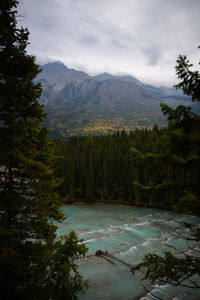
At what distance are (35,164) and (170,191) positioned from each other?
4.77 meters

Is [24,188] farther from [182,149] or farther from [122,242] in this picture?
[122,242]

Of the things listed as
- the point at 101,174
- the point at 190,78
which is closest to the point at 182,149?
the point at 190,78

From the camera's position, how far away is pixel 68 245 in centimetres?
665

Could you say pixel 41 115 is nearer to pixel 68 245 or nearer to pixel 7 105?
pixel 7 105

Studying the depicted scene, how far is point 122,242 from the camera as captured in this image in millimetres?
22188

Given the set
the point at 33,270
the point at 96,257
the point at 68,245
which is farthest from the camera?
the point at 96,257

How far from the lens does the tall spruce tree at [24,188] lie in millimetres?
6262

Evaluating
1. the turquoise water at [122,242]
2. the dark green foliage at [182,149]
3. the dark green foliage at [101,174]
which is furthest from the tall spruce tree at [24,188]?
the dark green foliage at [101,174]

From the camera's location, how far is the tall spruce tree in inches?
247

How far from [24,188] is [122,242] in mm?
19012

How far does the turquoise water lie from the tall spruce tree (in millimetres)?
7654

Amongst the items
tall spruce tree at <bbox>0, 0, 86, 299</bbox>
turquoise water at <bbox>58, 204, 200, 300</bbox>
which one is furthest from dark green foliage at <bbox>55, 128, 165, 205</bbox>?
tall spruce tree at <bbox>0, 0, 86, 299</bbox>

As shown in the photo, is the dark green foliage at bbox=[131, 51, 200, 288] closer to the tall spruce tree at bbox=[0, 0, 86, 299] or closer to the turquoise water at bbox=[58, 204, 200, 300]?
the tall spruce tree at bbox=[0, 0, 86, 299]

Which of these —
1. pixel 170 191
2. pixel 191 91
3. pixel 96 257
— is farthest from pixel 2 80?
pixel 96 257
